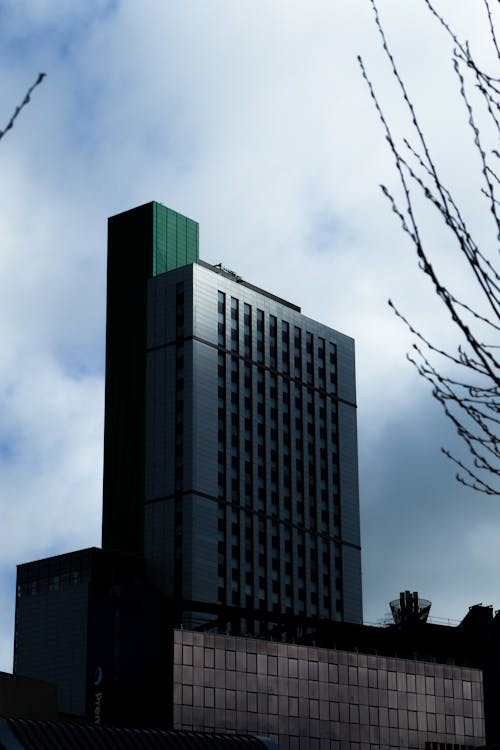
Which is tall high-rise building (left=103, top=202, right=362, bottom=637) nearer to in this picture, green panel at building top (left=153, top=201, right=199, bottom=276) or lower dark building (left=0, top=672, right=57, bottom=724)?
green panel at building top (left=153, top=201, right=199, bottom=276)

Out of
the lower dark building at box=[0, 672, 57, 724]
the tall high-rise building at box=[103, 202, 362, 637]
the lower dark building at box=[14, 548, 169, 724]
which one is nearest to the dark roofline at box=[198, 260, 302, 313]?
the tall high-rise building at box=[103, 202, 362, 637]

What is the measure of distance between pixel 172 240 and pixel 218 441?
82.1 feet

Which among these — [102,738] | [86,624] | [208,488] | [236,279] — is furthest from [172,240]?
[102,738]

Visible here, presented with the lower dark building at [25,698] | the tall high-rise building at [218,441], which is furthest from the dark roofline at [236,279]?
the lower dark building at [25,698]

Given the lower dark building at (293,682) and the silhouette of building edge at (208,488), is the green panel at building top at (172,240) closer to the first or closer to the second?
the silhouette of building edge at (208,488)

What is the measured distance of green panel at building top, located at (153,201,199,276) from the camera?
14975 centimetres

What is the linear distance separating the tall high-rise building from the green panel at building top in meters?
0.16

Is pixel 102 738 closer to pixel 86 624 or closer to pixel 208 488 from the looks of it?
pixel 86 624

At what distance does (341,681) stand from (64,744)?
3854 centimetres

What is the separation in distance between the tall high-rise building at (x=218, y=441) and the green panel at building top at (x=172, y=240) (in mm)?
161

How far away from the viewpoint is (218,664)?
79.9m

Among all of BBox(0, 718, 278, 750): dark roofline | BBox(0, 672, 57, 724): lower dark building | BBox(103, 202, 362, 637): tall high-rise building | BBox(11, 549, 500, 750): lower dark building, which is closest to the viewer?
BBox(0, 718, 278, 750): dark roofline

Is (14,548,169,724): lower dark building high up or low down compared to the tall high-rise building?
down

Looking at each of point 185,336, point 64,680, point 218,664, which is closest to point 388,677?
point 218,664
